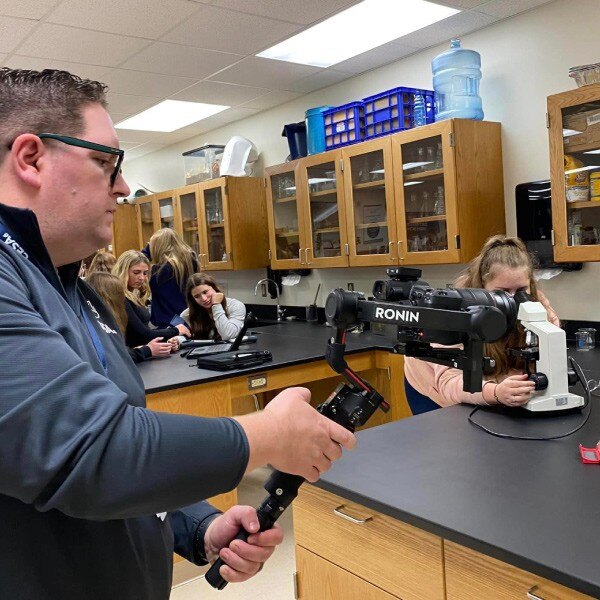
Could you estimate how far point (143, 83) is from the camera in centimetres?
395

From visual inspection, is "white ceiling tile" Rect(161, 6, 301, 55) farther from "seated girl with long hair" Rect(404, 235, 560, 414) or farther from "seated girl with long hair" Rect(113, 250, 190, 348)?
"seated girl with long hair" Rect(404, 235, 560, 414)

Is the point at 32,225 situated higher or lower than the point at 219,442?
higher

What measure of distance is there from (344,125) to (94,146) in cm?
315

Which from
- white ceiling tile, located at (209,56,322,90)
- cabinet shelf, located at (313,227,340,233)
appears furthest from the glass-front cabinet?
cabinet shelf, located at (313,227,340,233)

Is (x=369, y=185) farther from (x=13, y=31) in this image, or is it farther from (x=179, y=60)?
(x=13, y=31)

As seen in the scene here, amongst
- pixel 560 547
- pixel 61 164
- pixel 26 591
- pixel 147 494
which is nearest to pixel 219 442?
pixel 147 494

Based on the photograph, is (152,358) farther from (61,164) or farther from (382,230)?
(61,164)

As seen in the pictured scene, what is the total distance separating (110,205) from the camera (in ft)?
2.89

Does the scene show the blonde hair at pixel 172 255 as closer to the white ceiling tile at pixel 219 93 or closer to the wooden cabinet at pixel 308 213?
the wooden cabinet at pixel 308 213

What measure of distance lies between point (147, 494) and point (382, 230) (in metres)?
3.13

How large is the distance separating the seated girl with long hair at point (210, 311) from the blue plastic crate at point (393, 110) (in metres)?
1.31

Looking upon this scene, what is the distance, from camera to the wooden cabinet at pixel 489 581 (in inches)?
37.8

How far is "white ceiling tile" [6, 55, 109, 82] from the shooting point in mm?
3428

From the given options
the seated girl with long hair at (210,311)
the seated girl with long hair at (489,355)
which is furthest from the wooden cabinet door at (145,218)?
the seated girl with long hair at (489,355)
